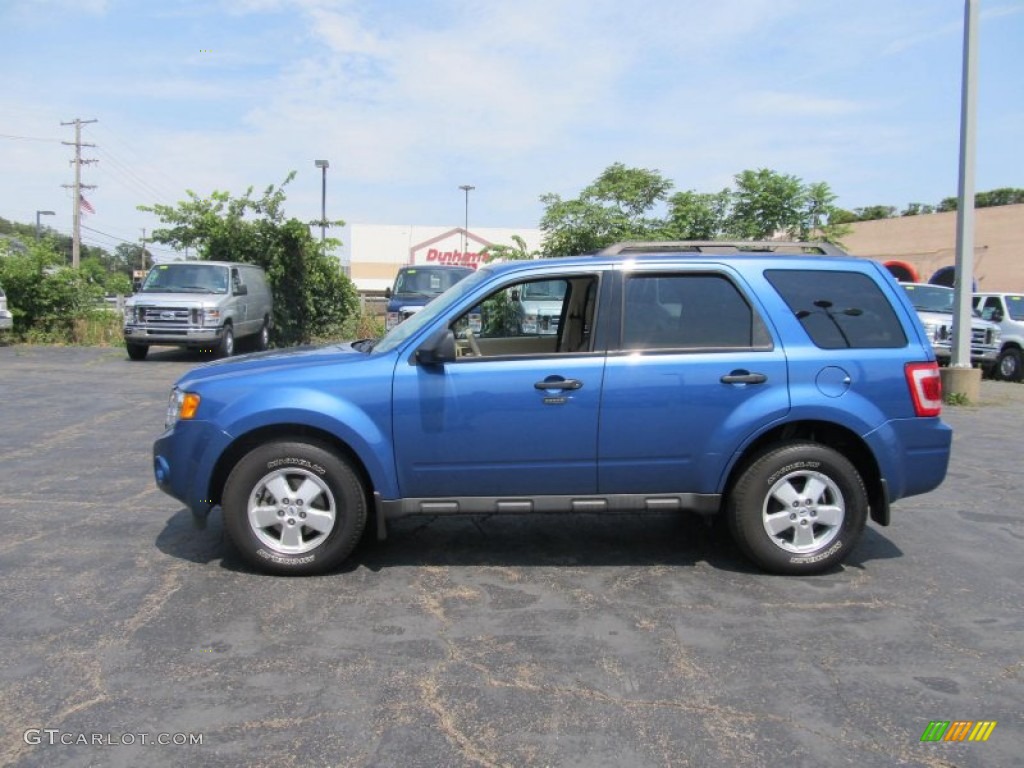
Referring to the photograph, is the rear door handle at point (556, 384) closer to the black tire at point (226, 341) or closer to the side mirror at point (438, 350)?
the side mirror at point (438, 350)

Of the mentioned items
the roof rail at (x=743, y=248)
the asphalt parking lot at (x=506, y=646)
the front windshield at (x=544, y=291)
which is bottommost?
the asphalt parking lot at (x=506, y=646)

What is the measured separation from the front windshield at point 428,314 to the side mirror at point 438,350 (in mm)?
201

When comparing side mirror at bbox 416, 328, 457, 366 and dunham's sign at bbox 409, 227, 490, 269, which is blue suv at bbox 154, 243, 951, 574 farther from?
dunham's sign at bbox 409, 227, 490, 269

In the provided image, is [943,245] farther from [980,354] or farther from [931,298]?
[980,354]

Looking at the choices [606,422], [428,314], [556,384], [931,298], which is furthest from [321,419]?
[931,298]

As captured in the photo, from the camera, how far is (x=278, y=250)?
832 inches

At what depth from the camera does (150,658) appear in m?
3.74

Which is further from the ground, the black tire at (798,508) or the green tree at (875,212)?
the green tree at (875,212)

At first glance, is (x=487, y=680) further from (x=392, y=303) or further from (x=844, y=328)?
(x=392, y=303)

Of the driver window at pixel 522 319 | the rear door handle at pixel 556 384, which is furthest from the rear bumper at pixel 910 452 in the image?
the driver window at pixel 522 319

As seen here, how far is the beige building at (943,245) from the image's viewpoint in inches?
1308

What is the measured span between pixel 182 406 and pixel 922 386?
4.25 m

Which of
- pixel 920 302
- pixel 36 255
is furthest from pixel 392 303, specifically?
pixel 920 302

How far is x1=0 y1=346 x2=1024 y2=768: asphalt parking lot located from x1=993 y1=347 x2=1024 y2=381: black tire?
12.5m
